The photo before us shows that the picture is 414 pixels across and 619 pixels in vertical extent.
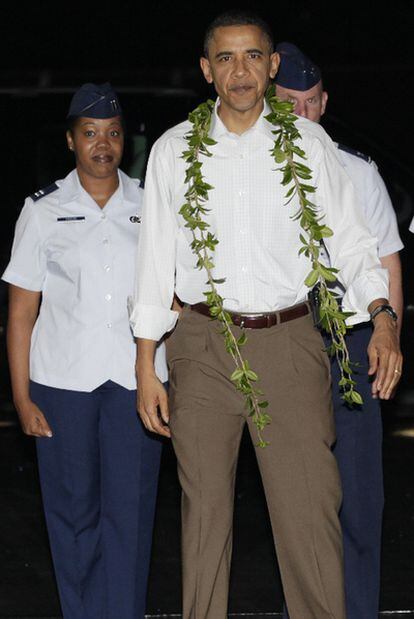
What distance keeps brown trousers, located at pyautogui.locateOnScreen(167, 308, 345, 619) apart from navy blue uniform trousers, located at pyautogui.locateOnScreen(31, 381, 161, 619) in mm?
475

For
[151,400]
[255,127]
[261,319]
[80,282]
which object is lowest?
[151,400]

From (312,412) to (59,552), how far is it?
3.27 feet

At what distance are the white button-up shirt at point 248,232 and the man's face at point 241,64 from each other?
0.29 feet

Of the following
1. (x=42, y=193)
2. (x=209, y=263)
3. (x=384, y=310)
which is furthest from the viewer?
(x=42, y=193)

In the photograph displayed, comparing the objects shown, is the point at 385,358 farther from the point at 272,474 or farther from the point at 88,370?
the point at 88,370

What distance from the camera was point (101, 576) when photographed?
4.62 meters

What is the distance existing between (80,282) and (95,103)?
53 cm

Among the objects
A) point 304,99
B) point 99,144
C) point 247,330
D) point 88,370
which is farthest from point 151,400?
point 304,99

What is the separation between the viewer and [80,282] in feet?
14.8

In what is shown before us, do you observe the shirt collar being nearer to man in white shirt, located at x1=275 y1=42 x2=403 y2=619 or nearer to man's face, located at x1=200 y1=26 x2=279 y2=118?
man's face, located at x1=200 y1=26 x2=279 y2=118

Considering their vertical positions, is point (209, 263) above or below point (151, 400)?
above

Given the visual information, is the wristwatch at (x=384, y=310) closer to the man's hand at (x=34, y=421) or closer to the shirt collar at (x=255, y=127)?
the shirt collar at (x=255, y=127)

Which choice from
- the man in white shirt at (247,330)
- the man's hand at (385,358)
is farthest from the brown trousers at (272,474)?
the man's hand at (385,358)

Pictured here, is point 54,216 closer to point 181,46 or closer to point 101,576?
point 101,576
